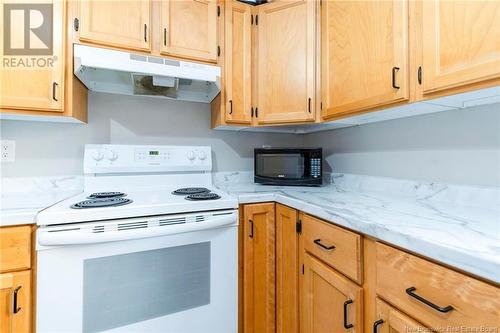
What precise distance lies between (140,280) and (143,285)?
0.08 feet

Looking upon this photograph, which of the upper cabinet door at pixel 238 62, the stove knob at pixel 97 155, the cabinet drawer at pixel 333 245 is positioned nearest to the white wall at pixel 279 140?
the stove knob at pixel 97 155

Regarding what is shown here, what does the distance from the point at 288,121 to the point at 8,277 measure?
143 cm

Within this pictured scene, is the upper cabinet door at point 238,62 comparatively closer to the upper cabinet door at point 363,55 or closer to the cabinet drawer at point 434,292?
the upper cabinet door at point 363,55

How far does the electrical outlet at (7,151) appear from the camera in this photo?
1366 millimetres

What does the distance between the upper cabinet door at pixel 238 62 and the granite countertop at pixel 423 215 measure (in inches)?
21.4

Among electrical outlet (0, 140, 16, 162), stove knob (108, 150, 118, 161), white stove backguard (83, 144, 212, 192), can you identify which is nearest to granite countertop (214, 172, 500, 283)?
white stove backguard (83, 144, 212, 192)

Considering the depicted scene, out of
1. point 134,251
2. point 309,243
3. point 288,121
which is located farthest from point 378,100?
point 134,251

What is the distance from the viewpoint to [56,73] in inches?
46.9

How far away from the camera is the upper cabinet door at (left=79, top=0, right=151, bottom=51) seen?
124cm

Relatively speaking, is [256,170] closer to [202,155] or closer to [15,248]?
[202,155]

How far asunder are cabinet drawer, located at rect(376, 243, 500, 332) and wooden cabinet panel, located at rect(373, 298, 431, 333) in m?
0.02

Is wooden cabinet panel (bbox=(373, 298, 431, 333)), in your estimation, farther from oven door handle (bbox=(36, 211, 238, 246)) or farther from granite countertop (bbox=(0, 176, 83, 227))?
granite countertop (bbox=(0, 176, 83, 227))

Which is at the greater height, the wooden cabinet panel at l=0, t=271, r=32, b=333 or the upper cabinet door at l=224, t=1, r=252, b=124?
the upper cabinet door at l=224, t=1, r=252, b=124

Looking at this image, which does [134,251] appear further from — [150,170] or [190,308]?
[150,170]
